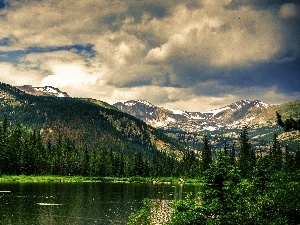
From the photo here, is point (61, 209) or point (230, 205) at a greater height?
point (230, 205)

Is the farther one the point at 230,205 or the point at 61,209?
the point at 61,209

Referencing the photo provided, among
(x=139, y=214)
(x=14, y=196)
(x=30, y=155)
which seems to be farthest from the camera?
(x=30, y=155)

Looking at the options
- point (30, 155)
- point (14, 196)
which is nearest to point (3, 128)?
point (30, 155)

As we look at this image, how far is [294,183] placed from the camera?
28.7 metres

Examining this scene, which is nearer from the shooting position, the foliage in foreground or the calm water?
the foliage in foreground

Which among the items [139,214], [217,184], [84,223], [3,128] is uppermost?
[3,128]

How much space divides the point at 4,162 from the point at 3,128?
82.8 feet

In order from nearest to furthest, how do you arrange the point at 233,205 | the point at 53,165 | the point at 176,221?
the point at 176,221
the point at 233,205
the point at 53,165

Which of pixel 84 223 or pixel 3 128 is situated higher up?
pixel 3 128

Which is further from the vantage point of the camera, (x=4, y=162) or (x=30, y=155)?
(x=30, y=155)

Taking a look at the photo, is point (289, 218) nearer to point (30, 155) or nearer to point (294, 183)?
point (294, 183)

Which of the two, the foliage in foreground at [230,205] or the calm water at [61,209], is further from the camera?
the calm water at [61,209]

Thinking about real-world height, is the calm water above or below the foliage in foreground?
below

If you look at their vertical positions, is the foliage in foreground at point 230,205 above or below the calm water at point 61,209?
above
